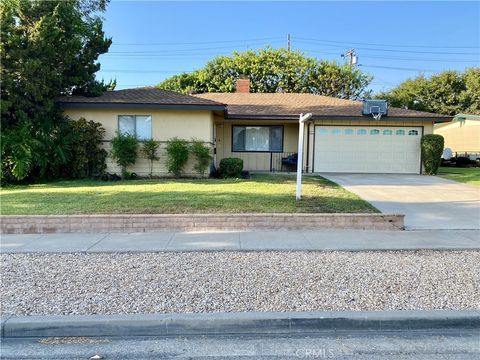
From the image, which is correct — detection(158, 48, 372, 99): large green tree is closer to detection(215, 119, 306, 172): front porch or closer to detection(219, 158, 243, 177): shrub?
detection(215, 119, 306, 172): front porch

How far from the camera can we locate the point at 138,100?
14.2 m

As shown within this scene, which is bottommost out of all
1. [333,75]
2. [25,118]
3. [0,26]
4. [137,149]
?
[137,149]

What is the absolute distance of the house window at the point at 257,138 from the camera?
720 inches

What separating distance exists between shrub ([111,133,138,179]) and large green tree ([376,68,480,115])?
28806 millimetres

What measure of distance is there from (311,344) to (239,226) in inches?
163

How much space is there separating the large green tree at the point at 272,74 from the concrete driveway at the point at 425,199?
71.0 ft

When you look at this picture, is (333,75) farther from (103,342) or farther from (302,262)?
Result: (103,342)

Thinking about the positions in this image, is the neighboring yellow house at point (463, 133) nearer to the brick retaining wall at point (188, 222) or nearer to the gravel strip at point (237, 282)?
the brick retaining wall at point (188, 222)

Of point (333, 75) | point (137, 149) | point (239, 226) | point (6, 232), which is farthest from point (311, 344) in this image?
point (333, 75)

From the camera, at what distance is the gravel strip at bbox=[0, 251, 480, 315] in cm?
406

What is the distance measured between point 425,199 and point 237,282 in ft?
25.8

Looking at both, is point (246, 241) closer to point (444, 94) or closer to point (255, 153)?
point (255, 153)

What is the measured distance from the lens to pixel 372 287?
181 inches

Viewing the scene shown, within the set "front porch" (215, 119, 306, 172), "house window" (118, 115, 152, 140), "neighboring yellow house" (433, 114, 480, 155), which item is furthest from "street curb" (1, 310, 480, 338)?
"neighboring yellow house" (433, 114, 480, 155)
